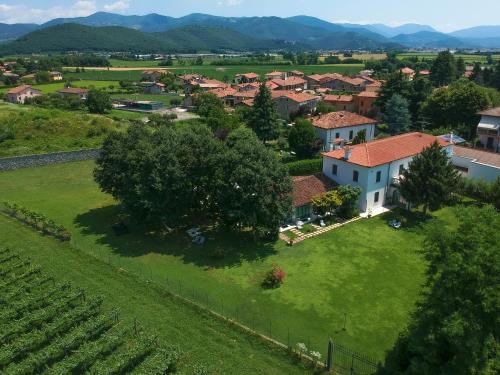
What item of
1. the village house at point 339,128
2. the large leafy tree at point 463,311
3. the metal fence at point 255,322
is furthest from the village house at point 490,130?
the metal fence at point 255,322

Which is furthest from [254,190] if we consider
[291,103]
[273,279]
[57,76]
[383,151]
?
[57,76]

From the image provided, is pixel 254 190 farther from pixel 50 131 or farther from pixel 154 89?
pixel 154 89

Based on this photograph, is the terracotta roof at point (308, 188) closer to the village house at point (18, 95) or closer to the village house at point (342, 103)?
the village house at point (342, 103)

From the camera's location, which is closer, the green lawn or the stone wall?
the green lawn

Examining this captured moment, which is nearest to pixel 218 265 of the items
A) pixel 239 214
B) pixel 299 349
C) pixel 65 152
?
pixel 239 214

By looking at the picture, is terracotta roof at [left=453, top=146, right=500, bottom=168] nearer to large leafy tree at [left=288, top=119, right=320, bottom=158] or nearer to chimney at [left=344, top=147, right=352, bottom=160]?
chimney at [left=344, top=147, right=352, bottom=160]

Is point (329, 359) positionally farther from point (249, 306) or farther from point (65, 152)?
point (65, 152)

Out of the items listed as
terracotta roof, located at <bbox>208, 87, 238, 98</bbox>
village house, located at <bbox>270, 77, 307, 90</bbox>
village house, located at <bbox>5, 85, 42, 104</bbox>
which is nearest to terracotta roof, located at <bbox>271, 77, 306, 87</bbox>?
village house, located at <bbox>270, 77, 307, 90</bbox>
